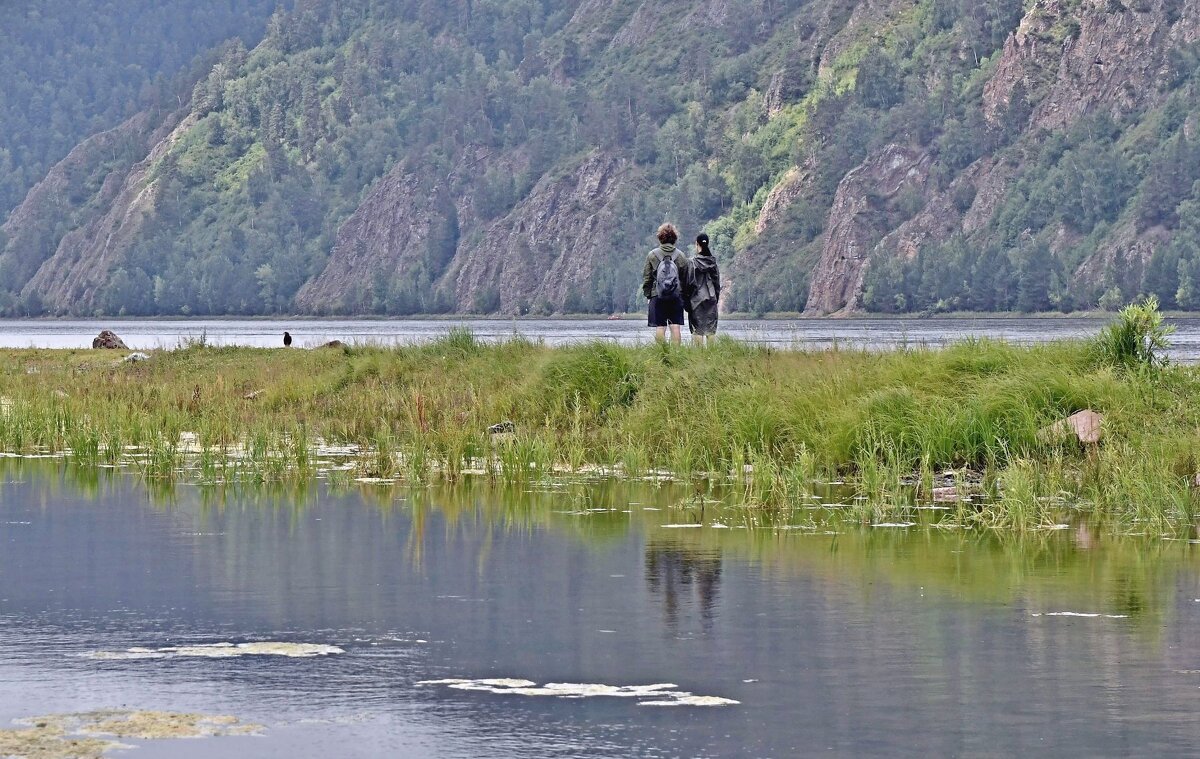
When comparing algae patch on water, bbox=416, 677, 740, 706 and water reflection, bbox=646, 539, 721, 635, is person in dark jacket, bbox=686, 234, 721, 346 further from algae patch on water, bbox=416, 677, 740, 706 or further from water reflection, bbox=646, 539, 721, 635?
algae patch on water, bbox=416, 677, 740, 706

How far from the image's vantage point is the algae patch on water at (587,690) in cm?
933

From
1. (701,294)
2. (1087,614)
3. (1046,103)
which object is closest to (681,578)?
(1087,614)

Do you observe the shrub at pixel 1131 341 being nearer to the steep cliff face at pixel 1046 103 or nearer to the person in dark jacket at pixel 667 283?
the person in dark jacket at pixel 667 283

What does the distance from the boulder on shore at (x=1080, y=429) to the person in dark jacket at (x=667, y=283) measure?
8.42 metres

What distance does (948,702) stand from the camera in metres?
9.23

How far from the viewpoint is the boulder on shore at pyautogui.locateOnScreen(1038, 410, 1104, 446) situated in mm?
19438

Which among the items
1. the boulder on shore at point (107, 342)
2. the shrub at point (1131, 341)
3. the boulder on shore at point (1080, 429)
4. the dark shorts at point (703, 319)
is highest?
the boulder on shore at point (107, 342)

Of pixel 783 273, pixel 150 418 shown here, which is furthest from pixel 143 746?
pixel 783 273

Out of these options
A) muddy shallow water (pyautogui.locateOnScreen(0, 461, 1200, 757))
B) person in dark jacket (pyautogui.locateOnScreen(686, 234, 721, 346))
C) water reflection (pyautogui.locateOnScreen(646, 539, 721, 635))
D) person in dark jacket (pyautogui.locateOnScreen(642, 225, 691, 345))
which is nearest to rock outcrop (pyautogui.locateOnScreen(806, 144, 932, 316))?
person in dark jacket (pyautogui.locateOnScreen(686, 234, 721, 346))

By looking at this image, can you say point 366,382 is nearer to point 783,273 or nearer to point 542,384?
point 542,384

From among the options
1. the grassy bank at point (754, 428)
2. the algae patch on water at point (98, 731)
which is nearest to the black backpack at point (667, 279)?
the grassy bank at point (754, 428)

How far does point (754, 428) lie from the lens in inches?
830

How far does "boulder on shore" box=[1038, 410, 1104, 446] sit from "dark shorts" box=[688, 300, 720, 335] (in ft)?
28.6

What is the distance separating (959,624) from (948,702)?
223 cm
